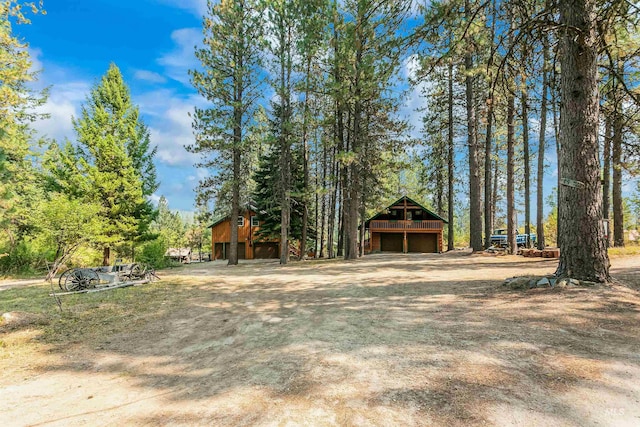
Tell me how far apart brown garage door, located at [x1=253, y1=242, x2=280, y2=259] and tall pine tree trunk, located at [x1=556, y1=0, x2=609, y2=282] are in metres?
28.3

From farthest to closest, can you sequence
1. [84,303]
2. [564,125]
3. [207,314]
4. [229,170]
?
[229,170] → [84,303] → [207,314] → [564,125]

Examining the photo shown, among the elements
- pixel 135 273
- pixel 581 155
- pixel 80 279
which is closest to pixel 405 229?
pixel 135 273

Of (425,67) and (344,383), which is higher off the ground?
(425,67)

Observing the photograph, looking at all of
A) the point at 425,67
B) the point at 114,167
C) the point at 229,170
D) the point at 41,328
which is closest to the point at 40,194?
the point at 114,167

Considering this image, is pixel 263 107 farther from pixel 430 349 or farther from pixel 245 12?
pixel 430 349

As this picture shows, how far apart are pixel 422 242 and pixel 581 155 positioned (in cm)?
2739

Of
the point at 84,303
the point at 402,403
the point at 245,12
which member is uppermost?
the point at 245,12

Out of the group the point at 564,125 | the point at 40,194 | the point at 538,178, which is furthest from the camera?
the point at 40,194

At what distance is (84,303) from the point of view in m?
8.55

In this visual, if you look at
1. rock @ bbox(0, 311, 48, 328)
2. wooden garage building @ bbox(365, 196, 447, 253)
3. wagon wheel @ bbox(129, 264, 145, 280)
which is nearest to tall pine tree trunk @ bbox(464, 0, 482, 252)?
wooden garage building @ bbox(365, 196, 447, 253)

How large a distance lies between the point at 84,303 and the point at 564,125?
12009mm

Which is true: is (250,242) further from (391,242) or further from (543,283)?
(543,283)

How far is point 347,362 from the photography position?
11.8 feet

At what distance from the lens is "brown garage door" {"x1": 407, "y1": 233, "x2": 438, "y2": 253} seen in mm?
31980
